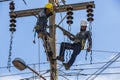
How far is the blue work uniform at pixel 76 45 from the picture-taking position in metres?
17.4

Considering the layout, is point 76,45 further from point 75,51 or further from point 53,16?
point 53,16

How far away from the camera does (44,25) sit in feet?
57.3

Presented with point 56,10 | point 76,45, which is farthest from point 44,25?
point 76,45

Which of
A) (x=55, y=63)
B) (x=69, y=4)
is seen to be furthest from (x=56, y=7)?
(x=55, y=63)

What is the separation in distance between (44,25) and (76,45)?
1.12m

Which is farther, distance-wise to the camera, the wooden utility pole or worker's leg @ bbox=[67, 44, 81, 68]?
the wooden utility pole

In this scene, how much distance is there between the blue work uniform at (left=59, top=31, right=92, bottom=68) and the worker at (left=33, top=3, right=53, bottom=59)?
1.40 ft

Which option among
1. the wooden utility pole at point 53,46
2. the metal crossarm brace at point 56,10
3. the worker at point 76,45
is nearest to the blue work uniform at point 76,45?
the worker at point 76,45

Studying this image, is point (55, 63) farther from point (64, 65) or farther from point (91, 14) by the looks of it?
point (91, 14)

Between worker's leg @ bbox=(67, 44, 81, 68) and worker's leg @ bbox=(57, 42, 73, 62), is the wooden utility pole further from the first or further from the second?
worker's leg @ bbox=(67, 44, 81, 68)

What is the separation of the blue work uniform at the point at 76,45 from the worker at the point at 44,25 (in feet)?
1.40

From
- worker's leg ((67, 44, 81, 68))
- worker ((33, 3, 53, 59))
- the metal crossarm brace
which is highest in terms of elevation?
the metal crossarm brace

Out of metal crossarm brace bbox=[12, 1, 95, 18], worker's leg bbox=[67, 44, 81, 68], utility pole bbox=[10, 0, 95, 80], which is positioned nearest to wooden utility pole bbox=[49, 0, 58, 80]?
utility pole bbox=[10, 0, 95, 80]

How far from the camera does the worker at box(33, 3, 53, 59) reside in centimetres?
1740
